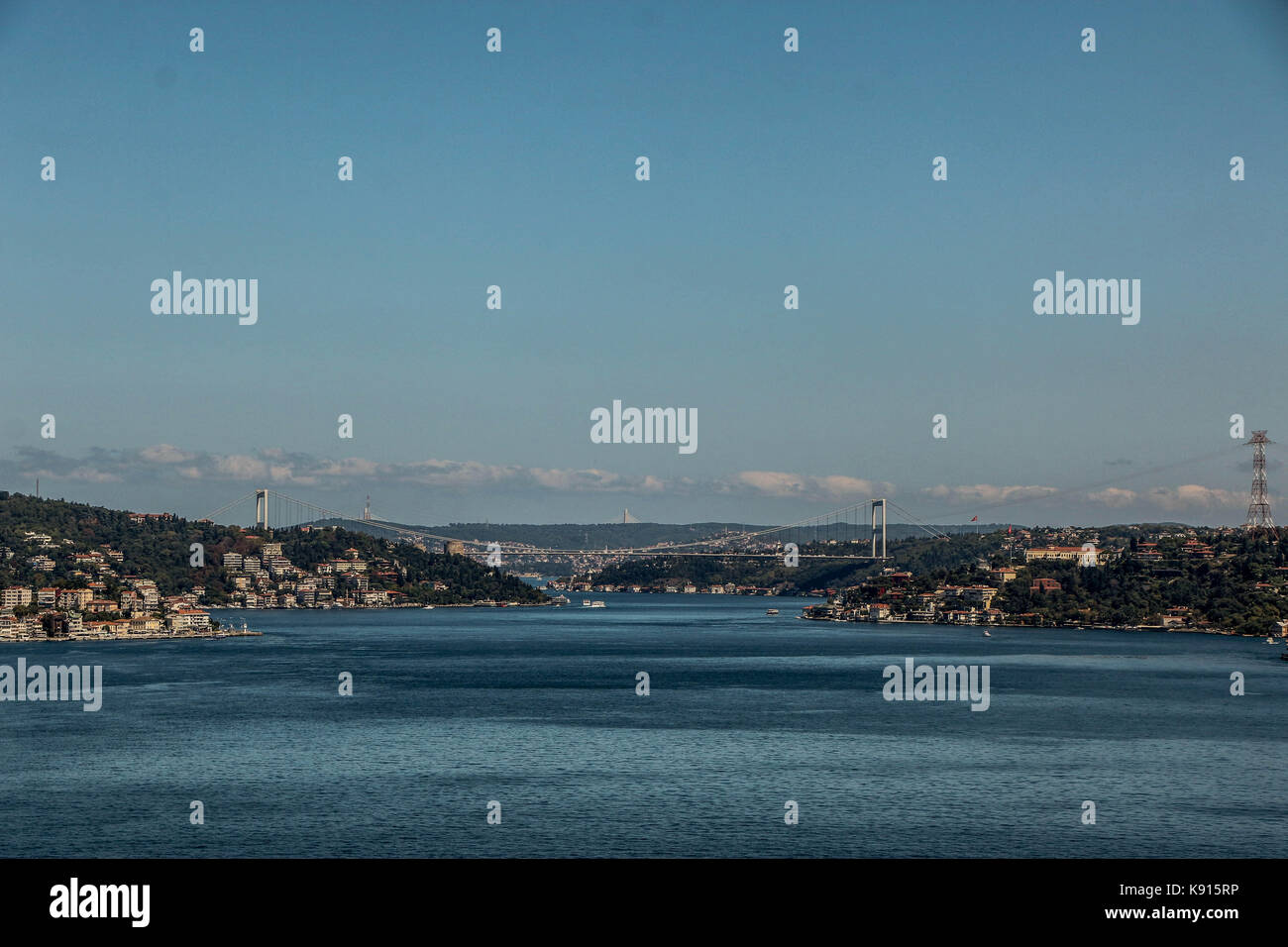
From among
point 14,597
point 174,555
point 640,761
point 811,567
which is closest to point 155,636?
point 14,597

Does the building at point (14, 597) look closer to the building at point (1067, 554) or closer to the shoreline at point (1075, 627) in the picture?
the shoreline at point (1075, 627)

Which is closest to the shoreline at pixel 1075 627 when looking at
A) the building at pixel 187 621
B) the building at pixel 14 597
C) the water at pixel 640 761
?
the water at pixel 640 761

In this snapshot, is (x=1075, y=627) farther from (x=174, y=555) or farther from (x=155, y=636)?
(x=174, y=555)

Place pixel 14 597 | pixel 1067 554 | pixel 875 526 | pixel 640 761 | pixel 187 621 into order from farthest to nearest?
1. pixel 875 526
2. pixel 1067 554
3. pixel 14 597
4. pixel 187 621
5. pixel 640 761

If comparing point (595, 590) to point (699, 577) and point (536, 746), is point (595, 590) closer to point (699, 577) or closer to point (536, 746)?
point (699, 577)

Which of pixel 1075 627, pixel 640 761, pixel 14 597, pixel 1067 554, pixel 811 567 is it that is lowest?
pixel 1075 627
